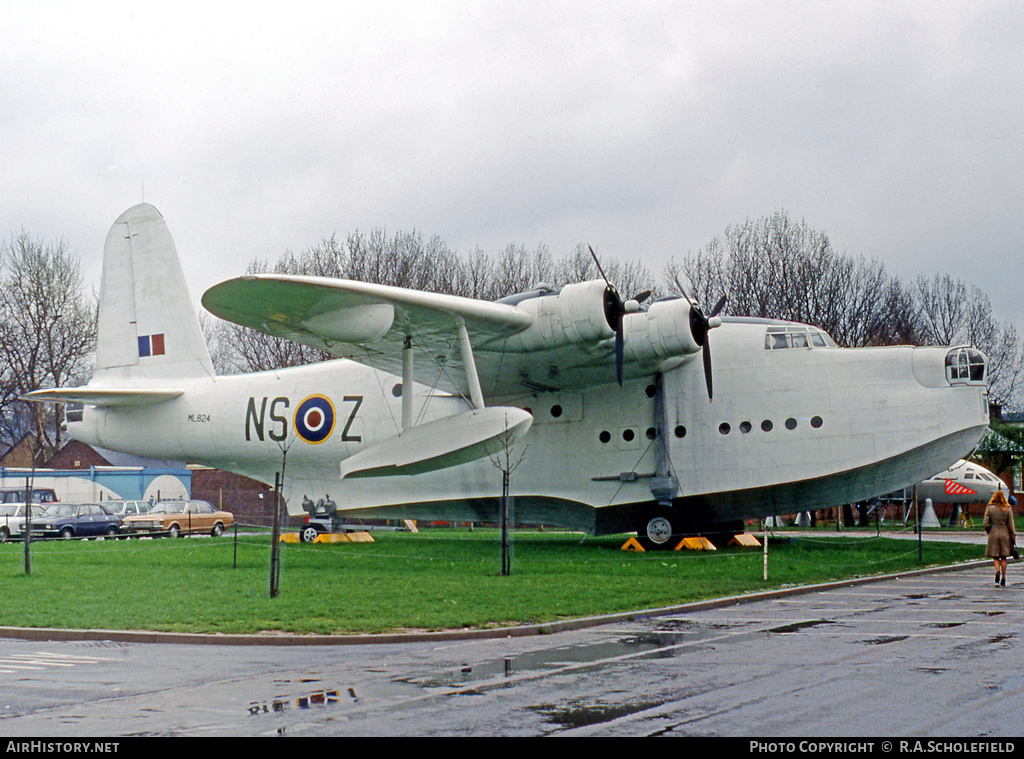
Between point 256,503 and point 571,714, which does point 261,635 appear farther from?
point 256,503

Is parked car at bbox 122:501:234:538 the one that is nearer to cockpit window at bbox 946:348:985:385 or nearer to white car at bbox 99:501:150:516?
white car at bbox 99:501:150:516

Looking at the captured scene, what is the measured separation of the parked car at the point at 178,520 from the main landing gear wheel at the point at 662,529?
19.4m

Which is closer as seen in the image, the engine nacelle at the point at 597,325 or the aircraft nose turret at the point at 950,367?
the engine nacelle at the point at 597,325

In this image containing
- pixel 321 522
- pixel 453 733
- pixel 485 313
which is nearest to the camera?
pixel 453 733

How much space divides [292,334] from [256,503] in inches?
1240

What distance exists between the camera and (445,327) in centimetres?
2277

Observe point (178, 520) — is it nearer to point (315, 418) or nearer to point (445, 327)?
point (315, 418)

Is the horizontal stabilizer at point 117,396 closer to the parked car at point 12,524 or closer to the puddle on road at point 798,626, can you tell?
the parked car at point 12,524

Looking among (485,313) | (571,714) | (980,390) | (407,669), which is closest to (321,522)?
(485,313)

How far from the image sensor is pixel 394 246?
5331 centimetres

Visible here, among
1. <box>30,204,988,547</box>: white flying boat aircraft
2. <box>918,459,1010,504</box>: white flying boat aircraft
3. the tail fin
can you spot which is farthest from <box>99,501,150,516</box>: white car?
<box>918,459,1010,504</box>: white flying boat aircraft

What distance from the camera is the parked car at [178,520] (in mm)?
39062

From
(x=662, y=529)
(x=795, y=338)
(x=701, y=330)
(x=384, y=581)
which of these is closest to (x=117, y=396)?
(x=384, y=581)

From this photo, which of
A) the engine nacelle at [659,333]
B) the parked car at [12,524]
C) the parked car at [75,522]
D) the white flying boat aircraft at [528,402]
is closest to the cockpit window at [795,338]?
the white flying boat aircraft at [528,402]
